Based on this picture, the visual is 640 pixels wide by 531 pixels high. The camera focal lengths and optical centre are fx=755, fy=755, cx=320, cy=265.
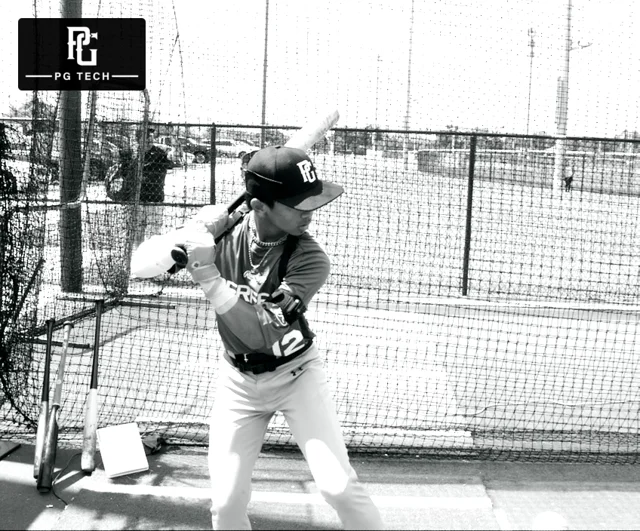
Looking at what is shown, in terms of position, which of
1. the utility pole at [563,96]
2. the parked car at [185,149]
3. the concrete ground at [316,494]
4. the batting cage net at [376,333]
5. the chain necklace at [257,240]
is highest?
the utility pole at [563,96]

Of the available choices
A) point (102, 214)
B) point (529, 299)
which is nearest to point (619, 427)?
point (529, 299)

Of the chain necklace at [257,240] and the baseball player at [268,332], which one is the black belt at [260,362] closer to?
the baseball player at [268,332]

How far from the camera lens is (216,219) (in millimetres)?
3135

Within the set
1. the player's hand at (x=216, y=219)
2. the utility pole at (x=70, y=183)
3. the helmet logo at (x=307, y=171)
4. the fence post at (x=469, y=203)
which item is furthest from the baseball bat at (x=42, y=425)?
the fence post at (x=469, y=203)

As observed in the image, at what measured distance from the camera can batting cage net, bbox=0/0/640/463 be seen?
15.8 ft

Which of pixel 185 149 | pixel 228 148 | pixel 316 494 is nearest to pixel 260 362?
pixel 316 494

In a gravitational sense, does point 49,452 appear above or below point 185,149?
below

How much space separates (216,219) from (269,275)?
32 cm

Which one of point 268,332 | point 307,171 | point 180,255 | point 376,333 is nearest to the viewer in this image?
point 180,255

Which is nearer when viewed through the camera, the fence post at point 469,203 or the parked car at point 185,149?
the fence post at point 469,203

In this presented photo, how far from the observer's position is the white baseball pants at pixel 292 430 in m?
2.79

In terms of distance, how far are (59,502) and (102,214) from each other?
4.25 metres

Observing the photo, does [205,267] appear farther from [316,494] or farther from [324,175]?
[324,175]

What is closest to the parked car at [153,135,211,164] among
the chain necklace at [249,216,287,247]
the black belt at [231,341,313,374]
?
the chain necklace at [249,216,287,247]
